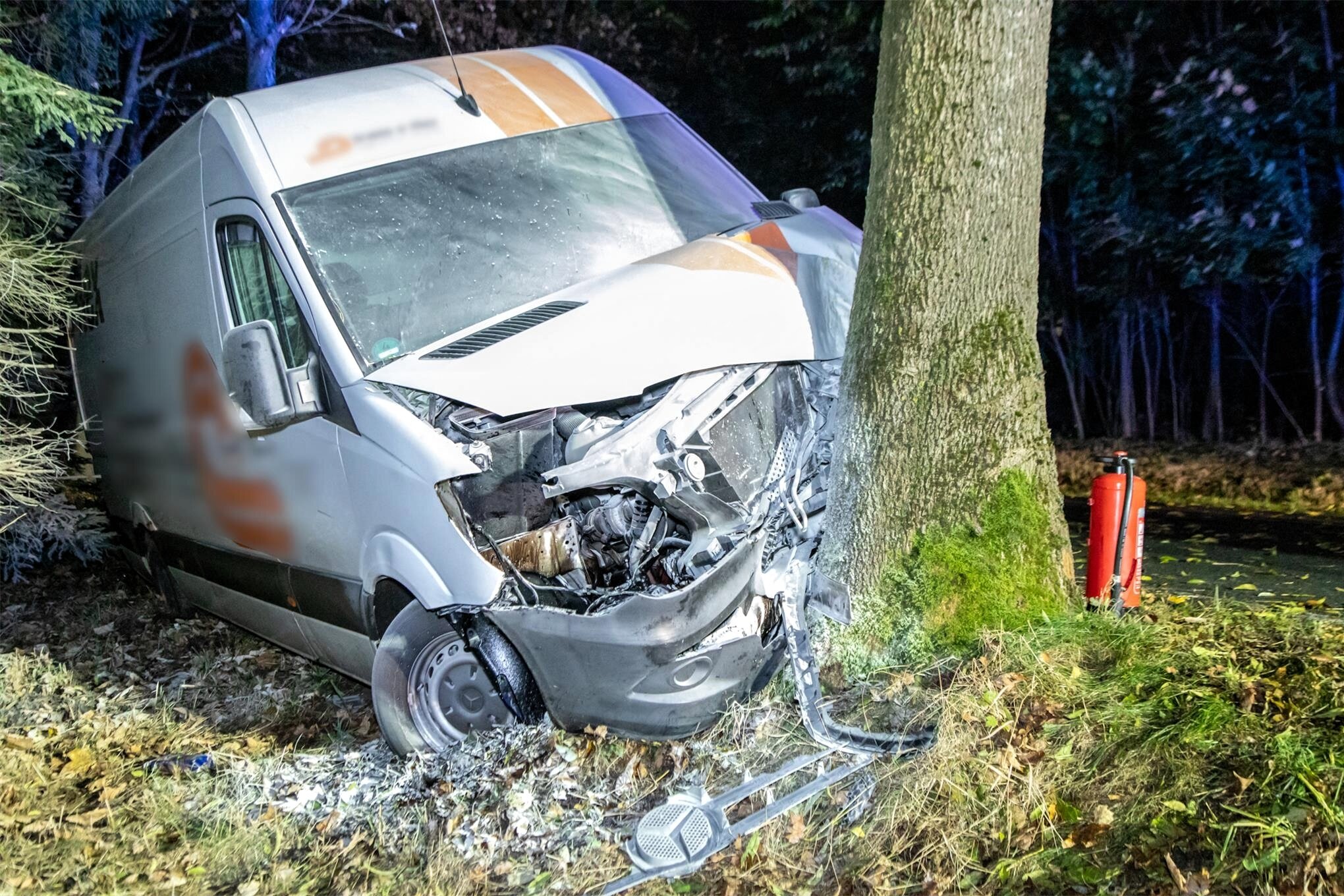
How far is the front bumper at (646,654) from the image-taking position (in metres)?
3.45

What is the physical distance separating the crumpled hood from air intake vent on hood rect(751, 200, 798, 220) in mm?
706

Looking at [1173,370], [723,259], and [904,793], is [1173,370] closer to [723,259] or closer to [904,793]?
[723,259]

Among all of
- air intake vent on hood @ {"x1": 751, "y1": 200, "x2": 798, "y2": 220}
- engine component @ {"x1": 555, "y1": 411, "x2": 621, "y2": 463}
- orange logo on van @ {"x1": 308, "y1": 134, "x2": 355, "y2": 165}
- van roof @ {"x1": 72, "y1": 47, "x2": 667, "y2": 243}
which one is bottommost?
engine component @ {"x1": 555, "y1": 411, "x2": 621, "y2": 463}

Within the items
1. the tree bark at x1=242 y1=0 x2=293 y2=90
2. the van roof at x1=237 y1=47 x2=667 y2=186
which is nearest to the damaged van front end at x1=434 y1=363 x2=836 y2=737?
the van roof at x1=237 y1=47 x2=667 y2=186

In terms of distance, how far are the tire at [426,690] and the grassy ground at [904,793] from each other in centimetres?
15

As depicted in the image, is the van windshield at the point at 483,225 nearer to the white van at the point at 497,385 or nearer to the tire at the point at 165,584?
the white van at the point at 497,385

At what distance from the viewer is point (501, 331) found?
3.95m

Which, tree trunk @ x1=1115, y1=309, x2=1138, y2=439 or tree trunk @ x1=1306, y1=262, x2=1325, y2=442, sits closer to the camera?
tree trunk @ x1=1306, y1=262, x2=1325, y2=442

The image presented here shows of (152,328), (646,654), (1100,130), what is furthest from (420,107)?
(1100,130)

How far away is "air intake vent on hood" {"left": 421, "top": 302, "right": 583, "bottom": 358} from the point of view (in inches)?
152

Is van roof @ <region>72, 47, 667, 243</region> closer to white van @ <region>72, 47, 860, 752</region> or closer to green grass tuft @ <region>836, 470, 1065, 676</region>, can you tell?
white van @ <region>72, 47, 860, 752</region>

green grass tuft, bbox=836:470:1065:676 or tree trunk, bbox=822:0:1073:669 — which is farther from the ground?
tree trunk, bbox=822:0:1073:669

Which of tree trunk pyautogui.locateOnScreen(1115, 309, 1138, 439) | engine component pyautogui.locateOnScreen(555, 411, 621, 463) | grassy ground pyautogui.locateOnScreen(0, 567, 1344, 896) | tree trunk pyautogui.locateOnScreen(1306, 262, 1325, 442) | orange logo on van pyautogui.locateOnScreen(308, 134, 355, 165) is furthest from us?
tree trunk pyautogui.locateOnScreen(1115, 309, 1138, 439)

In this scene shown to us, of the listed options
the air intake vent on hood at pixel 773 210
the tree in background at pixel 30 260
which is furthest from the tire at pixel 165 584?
the air intake vent on hood at pixel 773 210
